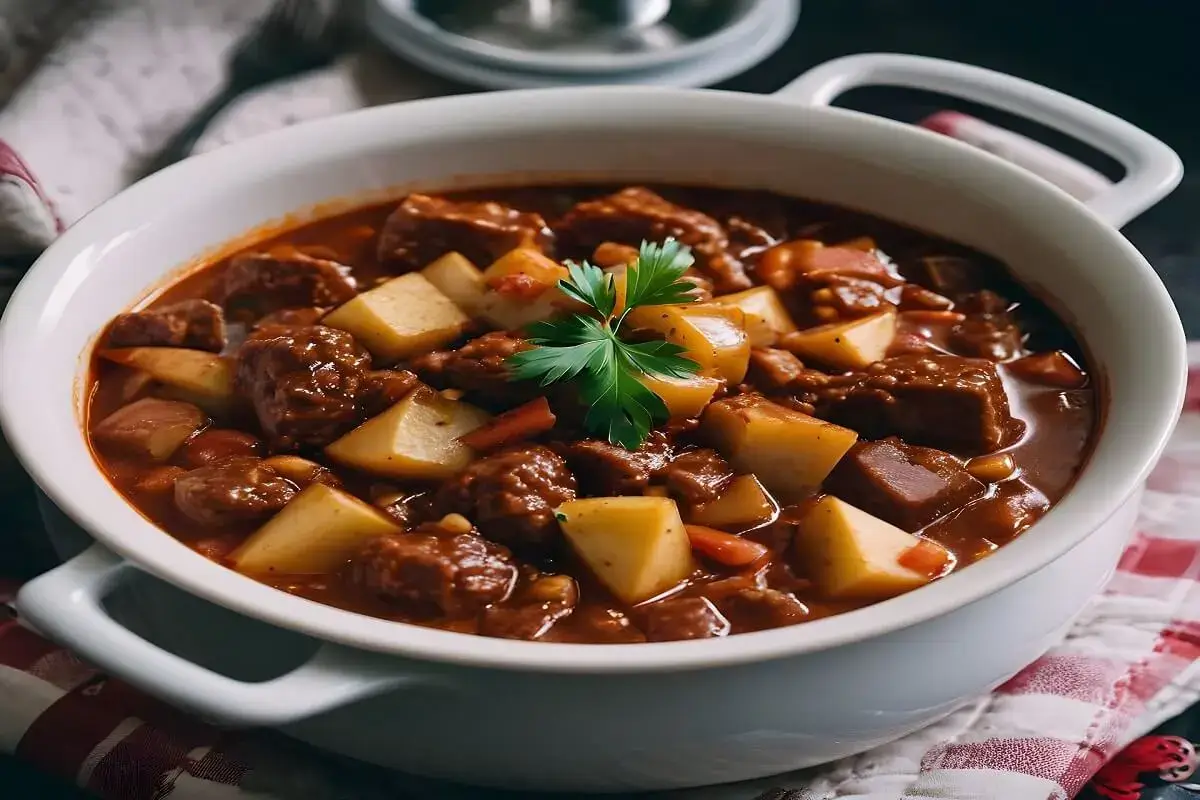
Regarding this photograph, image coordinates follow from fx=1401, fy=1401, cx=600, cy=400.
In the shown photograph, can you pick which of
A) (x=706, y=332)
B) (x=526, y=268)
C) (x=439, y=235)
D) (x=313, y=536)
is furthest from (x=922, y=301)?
(x=313, y=536)

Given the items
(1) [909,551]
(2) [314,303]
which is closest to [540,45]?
(2) [314,303]

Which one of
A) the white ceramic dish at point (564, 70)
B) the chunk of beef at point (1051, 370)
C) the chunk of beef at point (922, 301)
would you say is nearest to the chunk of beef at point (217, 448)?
the chunk of beef at point (922, 301)

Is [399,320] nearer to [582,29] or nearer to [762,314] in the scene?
[762,314]

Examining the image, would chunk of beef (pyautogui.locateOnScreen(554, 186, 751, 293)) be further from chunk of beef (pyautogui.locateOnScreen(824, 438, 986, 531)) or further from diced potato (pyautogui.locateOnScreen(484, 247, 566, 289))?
chunk of beef (pyautogui.locateOnScreen(824, 438, 986, 531))

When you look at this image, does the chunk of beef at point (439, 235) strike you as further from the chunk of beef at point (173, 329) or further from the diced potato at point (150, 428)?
the diced potato at point (150, 428)

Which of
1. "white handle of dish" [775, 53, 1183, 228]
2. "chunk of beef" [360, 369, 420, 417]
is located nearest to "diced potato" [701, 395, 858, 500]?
"chunk of beef" [360, 369, 420, 417]

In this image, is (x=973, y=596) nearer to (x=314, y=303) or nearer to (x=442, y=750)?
(x=442, y=750)

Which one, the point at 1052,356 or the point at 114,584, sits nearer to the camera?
the point at 114,584
